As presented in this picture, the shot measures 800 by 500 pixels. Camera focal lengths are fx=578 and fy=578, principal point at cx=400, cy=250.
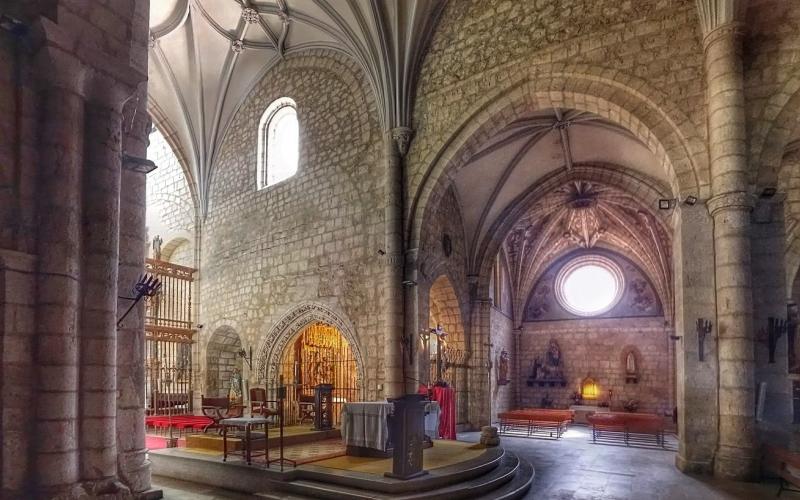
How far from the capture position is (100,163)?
5680mm

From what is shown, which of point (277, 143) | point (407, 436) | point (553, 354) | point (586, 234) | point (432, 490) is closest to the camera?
point (432, 490)

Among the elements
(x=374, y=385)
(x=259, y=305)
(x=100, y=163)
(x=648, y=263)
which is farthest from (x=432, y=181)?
(x=648, y=263)

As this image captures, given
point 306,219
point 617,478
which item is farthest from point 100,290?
point 306,219

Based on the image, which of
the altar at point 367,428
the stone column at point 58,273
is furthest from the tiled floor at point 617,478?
the stone column at point 58,273

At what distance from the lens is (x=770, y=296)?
884cm

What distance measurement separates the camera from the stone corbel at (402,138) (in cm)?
1239

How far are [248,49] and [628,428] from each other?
1379 cm

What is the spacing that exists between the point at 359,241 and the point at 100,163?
766 centimetres

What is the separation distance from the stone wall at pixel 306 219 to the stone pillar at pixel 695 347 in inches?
230

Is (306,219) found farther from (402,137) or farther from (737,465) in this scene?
(737,465)

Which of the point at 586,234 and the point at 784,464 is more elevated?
the point at 586,234

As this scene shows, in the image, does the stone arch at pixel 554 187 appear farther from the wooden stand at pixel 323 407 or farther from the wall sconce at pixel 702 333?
the wall sconce at pixel 702 333

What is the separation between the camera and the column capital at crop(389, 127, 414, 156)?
1239 cm

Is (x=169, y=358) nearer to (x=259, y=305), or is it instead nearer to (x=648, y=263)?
(x=259, y=305)
